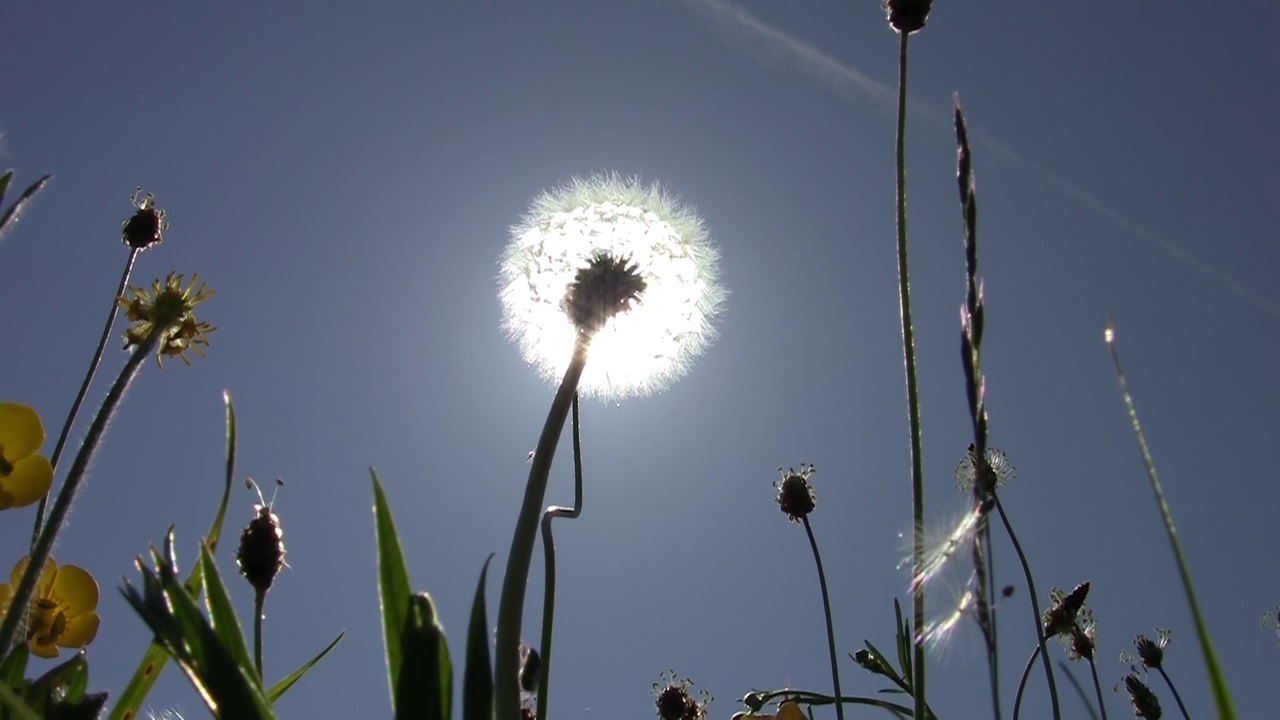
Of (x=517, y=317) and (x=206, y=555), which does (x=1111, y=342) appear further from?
(x=517, y=317)

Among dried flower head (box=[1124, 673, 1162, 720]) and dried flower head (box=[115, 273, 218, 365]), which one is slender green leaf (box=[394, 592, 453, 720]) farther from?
dried flower head (box=[1124, 673, 1162, 720])

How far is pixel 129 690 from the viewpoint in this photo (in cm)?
122

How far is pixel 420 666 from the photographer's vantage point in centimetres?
89

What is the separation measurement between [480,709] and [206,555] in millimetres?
309

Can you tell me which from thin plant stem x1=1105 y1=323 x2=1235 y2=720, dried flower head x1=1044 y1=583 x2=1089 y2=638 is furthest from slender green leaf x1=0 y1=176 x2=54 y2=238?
dried flower head x1=1044 y1=583 x2=1089 y2=638

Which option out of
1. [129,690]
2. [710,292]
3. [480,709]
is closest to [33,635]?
[129,690]

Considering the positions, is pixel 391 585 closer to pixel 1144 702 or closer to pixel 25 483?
pixel 25 483

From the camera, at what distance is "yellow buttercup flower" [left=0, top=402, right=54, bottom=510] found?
1.20 metres

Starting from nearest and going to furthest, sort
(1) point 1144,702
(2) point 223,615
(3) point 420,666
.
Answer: (3) point 420,666, (2) point 223,615, (1) point 1144,702

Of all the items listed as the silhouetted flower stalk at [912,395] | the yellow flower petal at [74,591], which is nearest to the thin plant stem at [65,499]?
the yellow flower petal at [74,591]

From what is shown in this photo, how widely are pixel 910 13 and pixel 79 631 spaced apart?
67.4 inches

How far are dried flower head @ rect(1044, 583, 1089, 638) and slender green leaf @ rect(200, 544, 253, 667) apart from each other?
2586mm

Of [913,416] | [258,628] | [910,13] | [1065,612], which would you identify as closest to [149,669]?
[258,628]

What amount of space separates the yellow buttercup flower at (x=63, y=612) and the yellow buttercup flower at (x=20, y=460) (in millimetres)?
182
